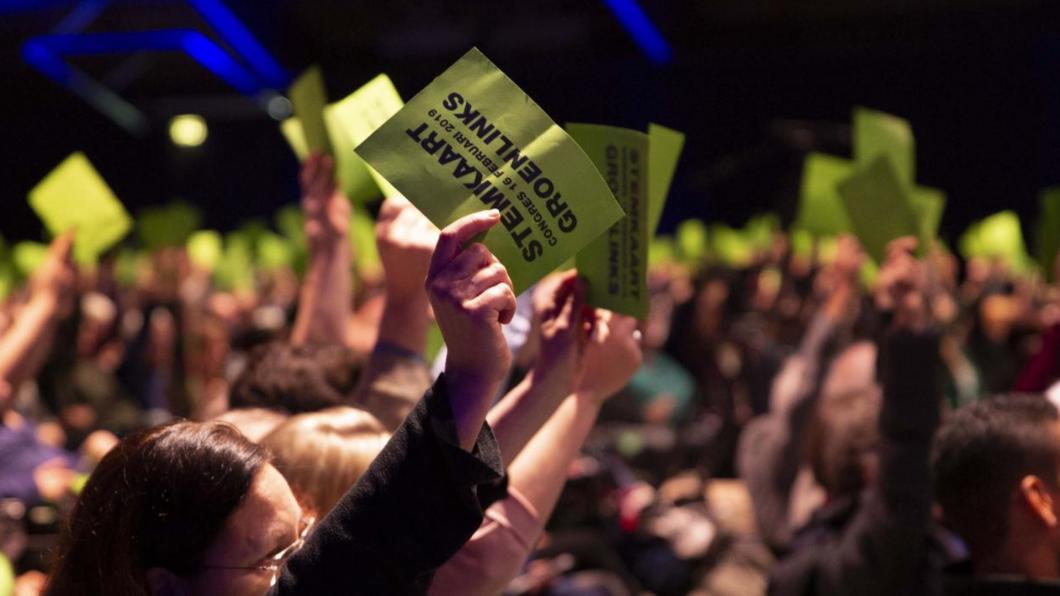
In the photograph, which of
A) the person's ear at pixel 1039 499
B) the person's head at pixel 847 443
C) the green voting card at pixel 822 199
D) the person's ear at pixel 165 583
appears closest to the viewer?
the person's ear at pixel 165 583

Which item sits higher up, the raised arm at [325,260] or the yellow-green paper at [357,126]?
the yellow-green paper at [357,126]

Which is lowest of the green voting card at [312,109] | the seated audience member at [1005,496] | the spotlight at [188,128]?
the spotlight at [188,128]

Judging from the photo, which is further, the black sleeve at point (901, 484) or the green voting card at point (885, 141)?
the green voting card at point (885, 141)

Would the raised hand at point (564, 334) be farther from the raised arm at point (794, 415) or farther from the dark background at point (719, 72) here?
the dark background at point (719, 72)

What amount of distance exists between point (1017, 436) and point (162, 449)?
145 cm

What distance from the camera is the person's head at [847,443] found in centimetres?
288

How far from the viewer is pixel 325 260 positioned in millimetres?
3000

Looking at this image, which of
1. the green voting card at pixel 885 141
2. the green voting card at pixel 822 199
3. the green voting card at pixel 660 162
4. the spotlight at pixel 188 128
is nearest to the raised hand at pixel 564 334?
the green voting card at pixel 660 162

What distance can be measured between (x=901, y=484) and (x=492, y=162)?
1150 millimetres

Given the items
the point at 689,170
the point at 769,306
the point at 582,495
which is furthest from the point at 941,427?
the point at 689,170

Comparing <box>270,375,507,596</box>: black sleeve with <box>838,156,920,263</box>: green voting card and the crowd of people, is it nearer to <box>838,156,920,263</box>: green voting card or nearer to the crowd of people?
the crowd of people

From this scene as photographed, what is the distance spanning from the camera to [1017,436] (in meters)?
2.33

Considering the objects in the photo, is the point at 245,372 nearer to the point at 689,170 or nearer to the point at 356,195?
the point at 356,195

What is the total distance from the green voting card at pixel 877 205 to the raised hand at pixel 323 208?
40.9 inches
